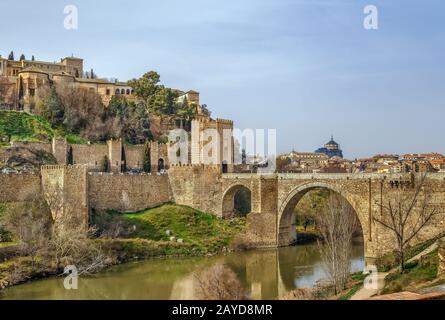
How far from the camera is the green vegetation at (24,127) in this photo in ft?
140

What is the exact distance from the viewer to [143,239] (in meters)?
32.8

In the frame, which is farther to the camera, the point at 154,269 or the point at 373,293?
the point at 154,269

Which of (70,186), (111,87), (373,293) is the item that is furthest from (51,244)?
(111,87)

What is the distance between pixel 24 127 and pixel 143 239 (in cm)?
1902

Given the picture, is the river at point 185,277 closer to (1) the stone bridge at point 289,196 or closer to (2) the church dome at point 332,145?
(1) the stone bridge at point 289,196

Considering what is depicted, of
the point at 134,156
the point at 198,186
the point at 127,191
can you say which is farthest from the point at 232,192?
the point at 134,156

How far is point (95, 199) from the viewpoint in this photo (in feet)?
115

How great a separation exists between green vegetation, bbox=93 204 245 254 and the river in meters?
2.23

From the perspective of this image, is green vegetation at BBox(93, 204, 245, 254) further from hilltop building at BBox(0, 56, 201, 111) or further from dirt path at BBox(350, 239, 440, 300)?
hilltop building at BBox(0, 56, 201, 111)
